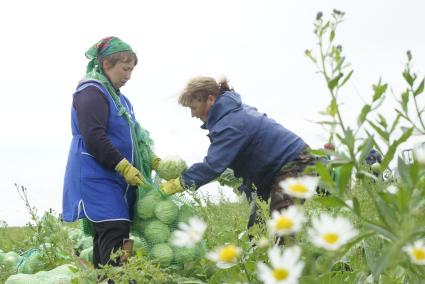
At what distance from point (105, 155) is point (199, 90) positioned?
755 millimetres

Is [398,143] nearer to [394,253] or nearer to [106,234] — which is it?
[394,253]

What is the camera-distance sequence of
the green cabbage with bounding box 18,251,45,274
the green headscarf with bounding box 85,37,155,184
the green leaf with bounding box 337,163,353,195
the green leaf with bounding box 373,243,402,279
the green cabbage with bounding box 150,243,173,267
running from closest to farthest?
the green leaf with bounding box 373,243,402,279 < the green leaf with bounding box 337,163,353,195 < the green cabbage with bounding box 150,243,173,267 < the green headscarf with bounding box 85,37,155,184 < the green cabbage with bounding box 18,251,45,274

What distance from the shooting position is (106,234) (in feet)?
11.6

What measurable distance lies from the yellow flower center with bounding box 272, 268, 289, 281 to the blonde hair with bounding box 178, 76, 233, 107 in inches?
121

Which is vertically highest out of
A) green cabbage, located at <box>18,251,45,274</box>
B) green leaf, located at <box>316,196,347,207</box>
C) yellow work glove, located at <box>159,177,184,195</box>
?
green leaf, located at <box>316,196,347,207</box>

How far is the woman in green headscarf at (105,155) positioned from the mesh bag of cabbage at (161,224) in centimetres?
8

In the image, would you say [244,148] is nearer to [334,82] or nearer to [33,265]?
[33,265]

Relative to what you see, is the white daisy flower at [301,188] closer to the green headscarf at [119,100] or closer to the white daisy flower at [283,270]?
the white daisy flower at [283,270]

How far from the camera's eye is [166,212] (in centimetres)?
354

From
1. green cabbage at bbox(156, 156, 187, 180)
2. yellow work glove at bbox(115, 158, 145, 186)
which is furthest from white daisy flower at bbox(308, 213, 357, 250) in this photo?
green cabbage at bbox(156, 156, 187, 180)

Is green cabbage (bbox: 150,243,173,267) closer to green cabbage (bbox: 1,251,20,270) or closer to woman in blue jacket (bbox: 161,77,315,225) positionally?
woman in blue jacket (bbox: 161,77,315,225)

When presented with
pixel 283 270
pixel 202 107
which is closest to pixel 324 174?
pixel 283 270

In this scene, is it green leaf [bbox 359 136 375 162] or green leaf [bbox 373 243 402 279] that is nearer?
green leaf [bbox 373 243 402 279]

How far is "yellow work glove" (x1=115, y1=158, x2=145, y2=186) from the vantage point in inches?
137
